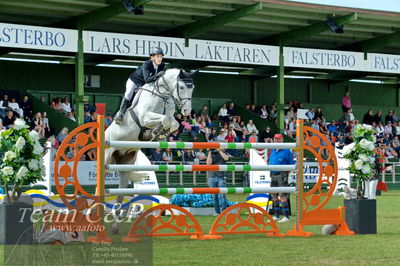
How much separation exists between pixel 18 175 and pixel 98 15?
16252 mm

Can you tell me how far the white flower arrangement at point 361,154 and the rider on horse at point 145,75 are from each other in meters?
3.04

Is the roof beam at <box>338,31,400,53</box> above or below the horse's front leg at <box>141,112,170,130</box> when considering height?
above

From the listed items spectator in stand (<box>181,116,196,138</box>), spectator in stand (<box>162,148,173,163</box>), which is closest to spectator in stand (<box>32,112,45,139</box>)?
spectator in stand (<box>162,148,173,163</box>)

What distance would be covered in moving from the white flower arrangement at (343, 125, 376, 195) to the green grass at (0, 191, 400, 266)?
887 mm

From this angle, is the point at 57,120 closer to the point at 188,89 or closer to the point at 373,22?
the point at 373,22

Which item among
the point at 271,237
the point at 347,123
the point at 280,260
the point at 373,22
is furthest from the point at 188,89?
the point at 347,123

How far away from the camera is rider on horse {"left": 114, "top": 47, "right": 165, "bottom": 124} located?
12.8 metres

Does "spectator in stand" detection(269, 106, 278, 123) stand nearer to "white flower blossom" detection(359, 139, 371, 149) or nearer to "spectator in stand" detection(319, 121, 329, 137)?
"spectator in stand" detection(319, 121, 329, 137)

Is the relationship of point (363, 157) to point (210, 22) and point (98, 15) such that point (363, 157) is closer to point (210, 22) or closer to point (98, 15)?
point (98, 15)

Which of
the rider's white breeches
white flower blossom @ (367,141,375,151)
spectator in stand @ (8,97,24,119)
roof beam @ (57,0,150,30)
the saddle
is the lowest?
white flower blossom @ (367,141,375,151)

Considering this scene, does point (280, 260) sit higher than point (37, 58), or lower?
lower

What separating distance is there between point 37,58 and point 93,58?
2699mm

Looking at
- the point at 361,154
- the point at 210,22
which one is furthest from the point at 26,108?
the point at 361,154

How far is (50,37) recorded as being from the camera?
25250mm
